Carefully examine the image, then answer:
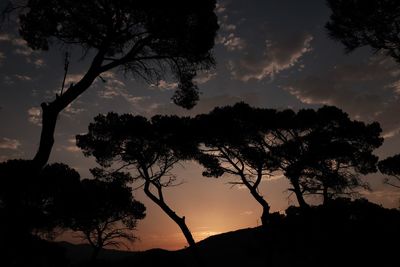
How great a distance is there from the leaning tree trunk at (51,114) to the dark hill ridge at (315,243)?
32.5 feet

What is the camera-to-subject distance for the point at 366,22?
1187cm

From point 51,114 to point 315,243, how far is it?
659 inches

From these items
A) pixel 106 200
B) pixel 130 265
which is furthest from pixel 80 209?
pixel 130 265

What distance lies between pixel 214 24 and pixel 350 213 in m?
15.6

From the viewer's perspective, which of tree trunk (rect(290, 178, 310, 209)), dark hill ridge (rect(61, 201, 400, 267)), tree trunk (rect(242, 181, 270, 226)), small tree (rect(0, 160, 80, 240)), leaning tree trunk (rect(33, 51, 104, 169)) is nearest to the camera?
leaning tree trunk (rect(33, 51, 104, 169))

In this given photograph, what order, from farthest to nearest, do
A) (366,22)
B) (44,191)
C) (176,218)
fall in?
1. (44,191)
2. (176,218)
3. (366,22)

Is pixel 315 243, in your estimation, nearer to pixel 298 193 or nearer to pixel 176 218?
pixel 298 193

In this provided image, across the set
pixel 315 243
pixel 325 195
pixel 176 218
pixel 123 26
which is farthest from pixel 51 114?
pixel 325 195

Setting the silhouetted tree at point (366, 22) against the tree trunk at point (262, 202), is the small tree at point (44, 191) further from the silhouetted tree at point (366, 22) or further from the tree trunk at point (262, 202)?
the silhouetted tree at point (366, 22)

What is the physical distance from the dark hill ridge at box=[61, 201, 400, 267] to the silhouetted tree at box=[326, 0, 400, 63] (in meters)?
8.88

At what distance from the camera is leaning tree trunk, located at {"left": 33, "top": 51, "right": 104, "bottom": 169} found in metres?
6.42

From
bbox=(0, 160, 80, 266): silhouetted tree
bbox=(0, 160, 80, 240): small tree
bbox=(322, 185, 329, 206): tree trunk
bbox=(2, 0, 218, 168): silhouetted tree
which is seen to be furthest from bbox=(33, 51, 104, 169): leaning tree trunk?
bbox=(322, 185, 329, 206): tree trunk

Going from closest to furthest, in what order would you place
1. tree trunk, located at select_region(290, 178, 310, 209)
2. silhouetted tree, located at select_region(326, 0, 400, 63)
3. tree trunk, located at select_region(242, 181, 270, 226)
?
silhouetted tree, located at select_region(326, 0, 400, 63) < tree trunk, located at select_region(242, 181, 270, 226) < tree trunk, located at select_region(290, 178, 310, 209)

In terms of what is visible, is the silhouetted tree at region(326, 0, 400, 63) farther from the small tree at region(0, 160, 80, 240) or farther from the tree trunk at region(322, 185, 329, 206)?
the small tree at region(0, 160, 80, 240)
